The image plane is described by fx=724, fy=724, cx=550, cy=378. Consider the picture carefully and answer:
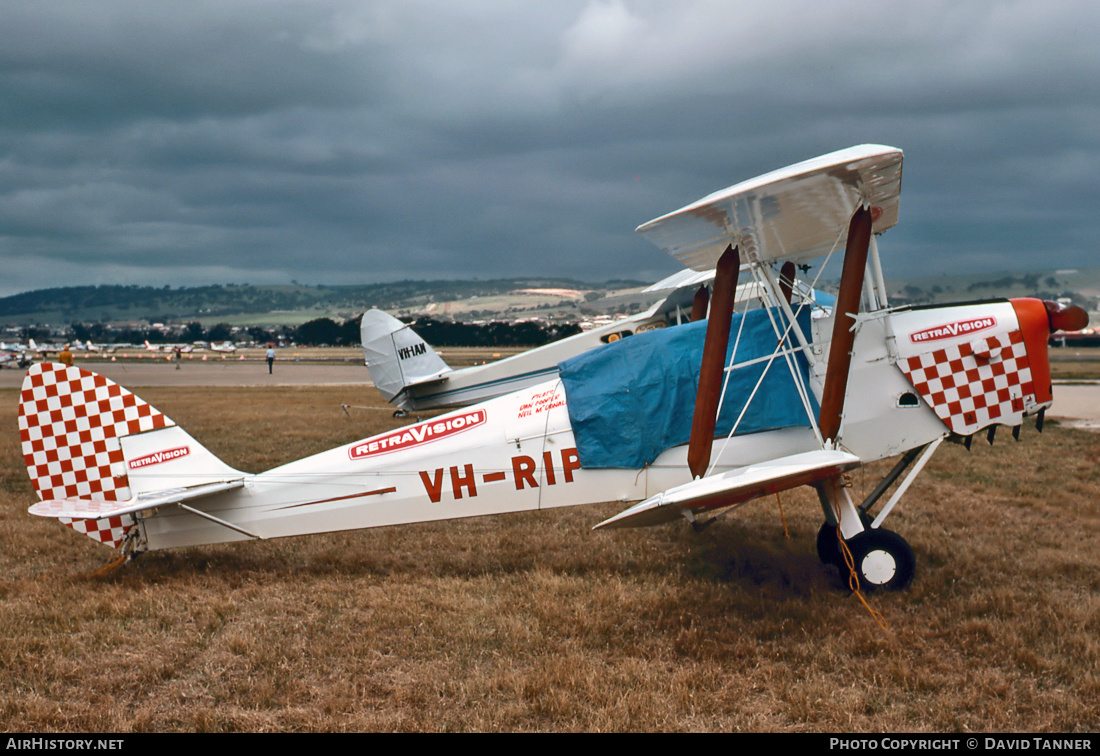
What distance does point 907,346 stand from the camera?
544cm

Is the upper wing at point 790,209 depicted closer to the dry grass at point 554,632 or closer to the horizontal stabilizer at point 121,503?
the dry grass at point 554,632

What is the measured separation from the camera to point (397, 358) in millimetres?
17250

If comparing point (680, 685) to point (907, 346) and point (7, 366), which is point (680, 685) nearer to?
point (907, 346)

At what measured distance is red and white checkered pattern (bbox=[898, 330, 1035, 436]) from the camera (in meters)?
5.34

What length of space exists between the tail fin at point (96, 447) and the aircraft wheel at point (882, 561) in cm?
505

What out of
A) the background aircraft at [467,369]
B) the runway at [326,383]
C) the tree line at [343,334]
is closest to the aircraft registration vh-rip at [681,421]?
the background aircraft at [467,369]

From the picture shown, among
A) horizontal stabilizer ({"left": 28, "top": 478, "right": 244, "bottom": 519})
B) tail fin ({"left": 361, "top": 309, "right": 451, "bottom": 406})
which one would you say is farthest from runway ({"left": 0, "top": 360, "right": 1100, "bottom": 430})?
horizontal stabilizer ({"left": 28, "top": 478, "right": 244, "bottom": 519})

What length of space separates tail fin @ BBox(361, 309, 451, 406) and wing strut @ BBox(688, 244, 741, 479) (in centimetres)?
1191

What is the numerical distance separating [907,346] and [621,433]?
7.39 feet

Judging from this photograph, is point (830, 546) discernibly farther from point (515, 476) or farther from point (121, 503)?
point (121, 503)

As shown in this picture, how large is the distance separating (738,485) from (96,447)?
5.15 meters

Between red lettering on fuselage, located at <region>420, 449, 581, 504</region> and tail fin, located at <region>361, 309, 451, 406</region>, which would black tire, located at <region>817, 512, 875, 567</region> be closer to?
red lettering on fuselage, located at <region>420, 449, 581, 504</region>
